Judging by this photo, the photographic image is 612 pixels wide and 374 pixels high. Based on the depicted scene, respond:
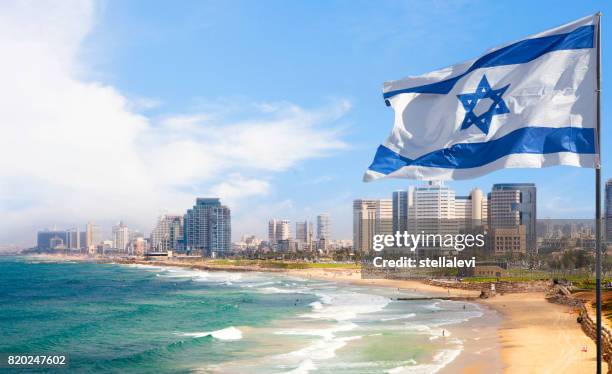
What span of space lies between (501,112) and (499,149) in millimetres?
592

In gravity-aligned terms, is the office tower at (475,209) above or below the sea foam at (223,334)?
above

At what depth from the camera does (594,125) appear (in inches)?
310

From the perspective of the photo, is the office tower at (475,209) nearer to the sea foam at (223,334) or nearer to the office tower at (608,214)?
the office tower at (608,214)

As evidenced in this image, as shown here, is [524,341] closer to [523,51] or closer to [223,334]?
[223,334]

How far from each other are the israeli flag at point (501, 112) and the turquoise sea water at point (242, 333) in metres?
22.7

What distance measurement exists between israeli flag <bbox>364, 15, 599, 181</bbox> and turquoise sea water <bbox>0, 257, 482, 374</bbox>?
2271cm

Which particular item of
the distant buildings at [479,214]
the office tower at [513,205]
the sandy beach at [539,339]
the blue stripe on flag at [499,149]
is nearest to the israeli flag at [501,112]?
the blue stripe on flag at [499,149]

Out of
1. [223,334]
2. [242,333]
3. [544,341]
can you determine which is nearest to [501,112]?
[544,341]

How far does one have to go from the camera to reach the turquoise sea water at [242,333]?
33.1 metres

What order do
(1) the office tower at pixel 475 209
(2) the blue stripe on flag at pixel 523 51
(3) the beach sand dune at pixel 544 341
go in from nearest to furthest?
1. (2) the blue stripe on flag at pixel 523 51
2. (3) the beach sand dune at pixel 544 341
3. (1) the office tower at pixel 475 209

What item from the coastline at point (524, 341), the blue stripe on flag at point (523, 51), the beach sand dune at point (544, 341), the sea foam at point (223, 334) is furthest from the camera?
the sea foam at point (223, 334)

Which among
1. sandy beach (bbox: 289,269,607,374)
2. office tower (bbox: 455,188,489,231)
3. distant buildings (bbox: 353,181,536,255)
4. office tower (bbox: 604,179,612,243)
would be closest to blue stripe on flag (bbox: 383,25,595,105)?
sandy beach (bbox: 289,269,607,374)

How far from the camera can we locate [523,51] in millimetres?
8773

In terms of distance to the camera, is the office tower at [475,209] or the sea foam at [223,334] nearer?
the sea foam at [223,334]
